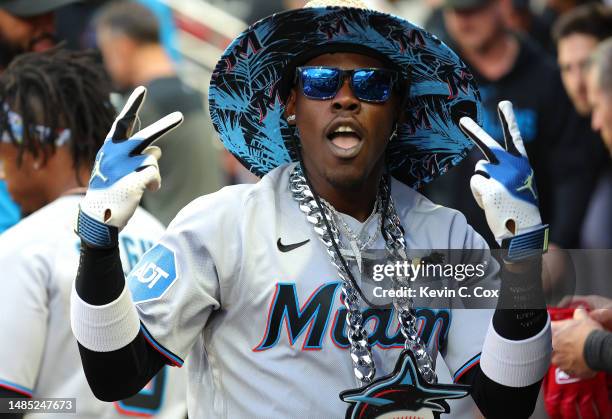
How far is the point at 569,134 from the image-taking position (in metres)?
7.00

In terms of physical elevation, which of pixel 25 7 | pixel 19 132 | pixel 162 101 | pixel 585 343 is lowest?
pixel 162 101

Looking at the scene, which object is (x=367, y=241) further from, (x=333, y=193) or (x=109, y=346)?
(x=109, y=346)

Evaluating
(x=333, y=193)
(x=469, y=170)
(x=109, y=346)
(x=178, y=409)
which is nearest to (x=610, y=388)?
(x=333, y=193)

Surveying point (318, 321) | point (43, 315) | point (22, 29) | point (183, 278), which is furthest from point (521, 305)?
point (22, 29)

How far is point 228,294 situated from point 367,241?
46 cm

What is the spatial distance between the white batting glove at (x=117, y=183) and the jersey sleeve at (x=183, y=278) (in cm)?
20

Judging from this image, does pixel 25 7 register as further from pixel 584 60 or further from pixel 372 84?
pixel 372 84

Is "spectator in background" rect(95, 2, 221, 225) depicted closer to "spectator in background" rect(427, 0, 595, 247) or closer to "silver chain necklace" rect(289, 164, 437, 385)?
"spectator in background" rect(427, 0, 595, 247)

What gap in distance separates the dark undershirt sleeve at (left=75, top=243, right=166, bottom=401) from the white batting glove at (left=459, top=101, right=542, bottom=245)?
38.2 inches

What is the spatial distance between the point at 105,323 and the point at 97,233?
0.24 metres

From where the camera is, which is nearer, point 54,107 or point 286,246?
point 286,246

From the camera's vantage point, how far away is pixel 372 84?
11.2 feet

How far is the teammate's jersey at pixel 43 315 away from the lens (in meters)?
4.01

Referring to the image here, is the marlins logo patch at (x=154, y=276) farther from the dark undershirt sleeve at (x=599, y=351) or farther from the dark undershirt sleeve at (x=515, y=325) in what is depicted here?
the dark undershirt sleeve at (x=599, y=351)
